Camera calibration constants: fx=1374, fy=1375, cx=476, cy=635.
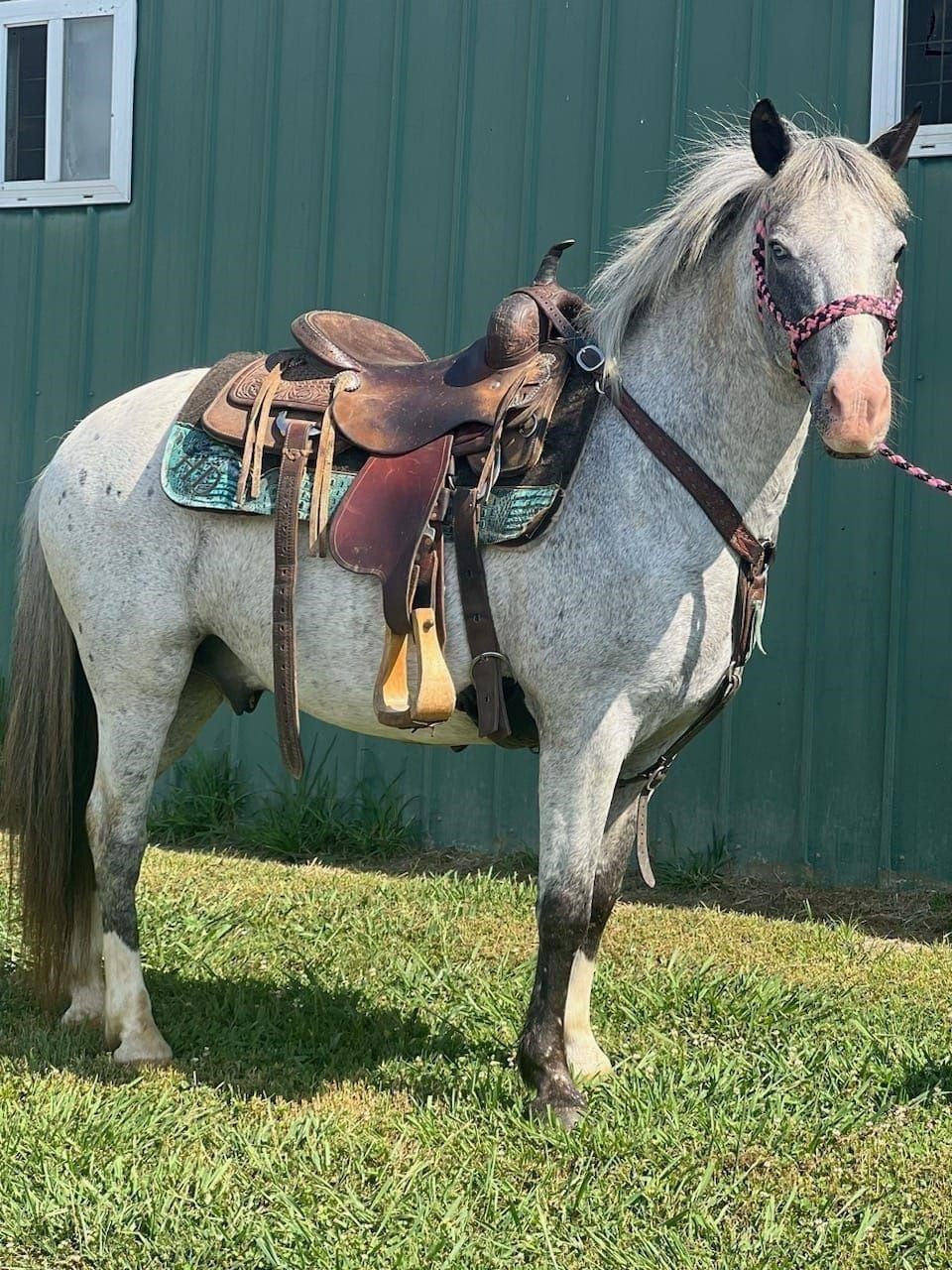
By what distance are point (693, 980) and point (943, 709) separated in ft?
5.97

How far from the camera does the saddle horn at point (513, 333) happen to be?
11.0 feet

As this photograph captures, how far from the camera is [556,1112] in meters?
3.26

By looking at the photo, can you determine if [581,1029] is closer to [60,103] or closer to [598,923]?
[598,923]

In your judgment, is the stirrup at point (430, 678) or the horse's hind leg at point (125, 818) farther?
the horse's hind leg at point (125, 818)

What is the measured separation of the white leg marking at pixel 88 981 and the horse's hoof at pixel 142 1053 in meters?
0.30

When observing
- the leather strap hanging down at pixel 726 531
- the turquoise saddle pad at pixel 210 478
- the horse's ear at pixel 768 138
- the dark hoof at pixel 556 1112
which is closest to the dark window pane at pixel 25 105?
the turquoise saddle pad at pixel 210 478

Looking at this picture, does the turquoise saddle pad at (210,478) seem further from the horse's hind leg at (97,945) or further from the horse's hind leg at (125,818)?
the horse's hind leg at (97,945)

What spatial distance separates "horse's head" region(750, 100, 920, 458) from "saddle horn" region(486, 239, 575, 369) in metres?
0.63

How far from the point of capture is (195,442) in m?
3.64

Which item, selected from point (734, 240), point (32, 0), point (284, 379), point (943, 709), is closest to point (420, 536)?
point (284, 379)

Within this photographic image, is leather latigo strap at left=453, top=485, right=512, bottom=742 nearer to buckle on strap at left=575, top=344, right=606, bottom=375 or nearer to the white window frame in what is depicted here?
buckle on strap at left=575, top=344, right=606, bottom=375

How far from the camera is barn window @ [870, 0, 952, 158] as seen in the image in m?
5.29

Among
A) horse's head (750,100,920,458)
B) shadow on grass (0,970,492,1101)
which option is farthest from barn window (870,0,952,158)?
shadow on grass (0,970,492,1101)

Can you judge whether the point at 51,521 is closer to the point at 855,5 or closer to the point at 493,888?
the point at 493,888
